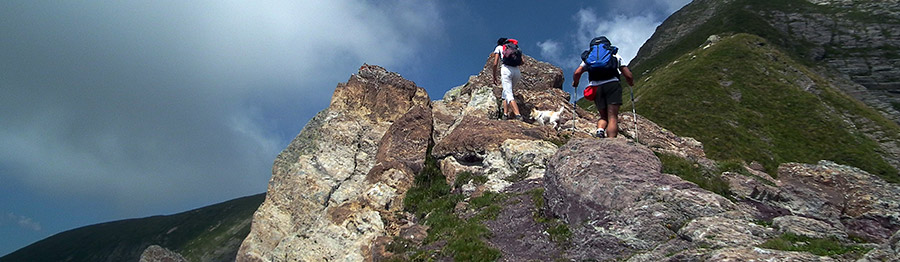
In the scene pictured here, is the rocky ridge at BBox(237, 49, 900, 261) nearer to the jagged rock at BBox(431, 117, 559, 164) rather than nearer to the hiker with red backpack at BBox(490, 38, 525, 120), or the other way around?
the jagged rock at BBox(431, 117, 559, 164)

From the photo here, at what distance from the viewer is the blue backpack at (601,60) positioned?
1443 cm

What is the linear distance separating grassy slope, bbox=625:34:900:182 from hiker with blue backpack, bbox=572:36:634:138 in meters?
65.4

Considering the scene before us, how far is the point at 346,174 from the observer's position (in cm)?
2481

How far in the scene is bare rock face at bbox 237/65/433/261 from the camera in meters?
17.8

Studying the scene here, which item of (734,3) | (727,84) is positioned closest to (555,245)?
(727,84)

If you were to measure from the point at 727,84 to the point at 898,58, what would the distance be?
71603 mm

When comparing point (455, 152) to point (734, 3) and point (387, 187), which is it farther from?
point (734, 3)

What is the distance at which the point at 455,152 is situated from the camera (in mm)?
20859

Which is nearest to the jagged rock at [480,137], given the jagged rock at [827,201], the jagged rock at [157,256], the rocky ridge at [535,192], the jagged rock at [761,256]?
the rocky ridge at [535,192]

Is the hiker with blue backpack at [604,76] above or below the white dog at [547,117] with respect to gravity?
below

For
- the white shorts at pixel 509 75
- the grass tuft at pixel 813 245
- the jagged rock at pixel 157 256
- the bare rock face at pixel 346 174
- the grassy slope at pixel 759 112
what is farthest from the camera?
the grassy slope at pixel 759 112

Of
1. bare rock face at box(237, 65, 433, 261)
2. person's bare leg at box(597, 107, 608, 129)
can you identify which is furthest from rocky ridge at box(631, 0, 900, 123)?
person's bare leg at box(597, 107, 608, 129)

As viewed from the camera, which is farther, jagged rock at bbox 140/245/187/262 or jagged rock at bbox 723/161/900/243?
jagged rock at bbox 140/245/187/262

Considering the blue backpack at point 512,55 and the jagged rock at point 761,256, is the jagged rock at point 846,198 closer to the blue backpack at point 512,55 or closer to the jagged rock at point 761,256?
the jagged rock at point 761,256
